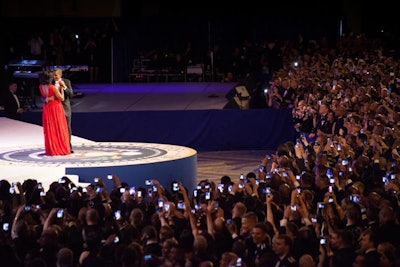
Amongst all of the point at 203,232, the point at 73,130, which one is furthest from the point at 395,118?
the point at 73,130

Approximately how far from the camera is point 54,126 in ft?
40.8

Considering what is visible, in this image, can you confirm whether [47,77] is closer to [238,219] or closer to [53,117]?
[53,117]

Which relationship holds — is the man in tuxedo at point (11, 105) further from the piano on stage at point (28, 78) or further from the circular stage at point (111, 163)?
the circular stage at point (111, 163)

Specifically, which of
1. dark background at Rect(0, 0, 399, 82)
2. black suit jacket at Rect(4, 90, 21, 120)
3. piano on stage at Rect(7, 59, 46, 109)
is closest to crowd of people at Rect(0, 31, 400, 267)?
black suit jacket at Rect(4, 90, 21, 120)

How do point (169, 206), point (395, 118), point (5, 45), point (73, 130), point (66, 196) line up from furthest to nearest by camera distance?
point (5, 45), point (73, 130), point (395, 118), point (66, 196), point (169, 206)

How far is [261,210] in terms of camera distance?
7.67m

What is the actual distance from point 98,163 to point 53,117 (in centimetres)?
107

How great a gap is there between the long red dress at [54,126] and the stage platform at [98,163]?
195mm

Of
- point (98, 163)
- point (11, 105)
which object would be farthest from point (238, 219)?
point (11, 105)

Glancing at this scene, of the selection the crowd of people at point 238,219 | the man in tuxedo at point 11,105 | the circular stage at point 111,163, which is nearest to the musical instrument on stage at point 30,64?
the man in tuxedo at point 11,105

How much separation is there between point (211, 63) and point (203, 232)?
18.1m

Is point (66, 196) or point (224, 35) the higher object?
point (224, 35)

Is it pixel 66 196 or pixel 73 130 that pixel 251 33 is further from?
pixel 66 196

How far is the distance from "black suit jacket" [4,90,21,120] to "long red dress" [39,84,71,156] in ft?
13.4
